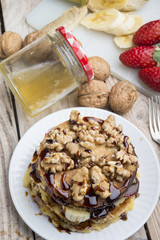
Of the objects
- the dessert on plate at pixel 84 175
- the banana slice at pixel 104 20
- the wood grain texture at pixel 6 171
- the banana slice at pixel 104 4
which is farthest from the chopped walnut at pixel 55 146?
the banana slice at pixel 104 4

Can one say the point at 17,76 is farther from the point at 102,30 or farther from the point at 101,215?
the point at 101,215

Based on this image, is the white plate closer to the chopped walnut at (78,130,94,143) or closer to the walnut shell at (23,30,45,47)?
the chopped walnut at (78,130,94,143)

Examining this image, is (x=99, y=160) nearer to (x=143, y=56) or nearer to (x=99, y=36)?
(x=143, y=56)

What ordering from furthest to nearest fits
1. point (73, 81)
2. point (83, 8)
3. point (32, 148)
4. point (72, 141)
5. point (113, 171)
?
point (83, 8) < point (73, 81) < point (32, 148) < point (72, 141) < point (113, 171)

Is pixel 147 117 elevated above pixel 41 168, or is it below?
below

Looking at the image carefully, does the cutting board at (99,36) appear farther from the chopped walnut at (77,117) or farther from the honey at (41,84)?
the chopped walnut at (77,117)

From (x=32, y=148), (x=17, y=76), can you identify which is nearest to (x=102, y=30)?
(x=17, y=76)

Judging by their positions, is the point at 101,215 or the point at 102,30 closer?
the point at 101,215

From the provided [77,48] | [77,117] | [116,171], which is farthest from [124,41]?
[116,171]
